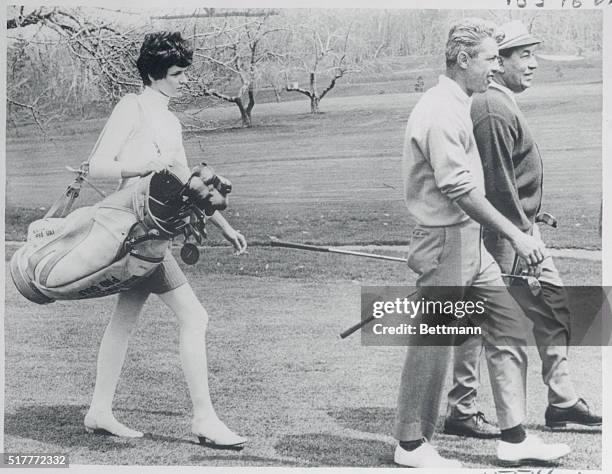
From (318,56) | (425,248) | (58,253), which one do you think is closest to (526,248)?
(425,248)

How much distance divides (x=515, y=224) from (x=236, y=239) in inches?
52.7

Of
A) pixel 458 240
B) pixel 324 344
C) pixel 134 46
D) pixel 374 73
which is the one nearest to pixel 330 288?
pixel 324 344

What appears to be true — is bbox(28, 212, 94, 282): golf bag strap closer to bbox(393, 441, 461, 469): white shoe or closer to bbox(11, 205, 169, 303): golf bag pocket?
bbox(11, 205, 169, 303): golf bag pocket

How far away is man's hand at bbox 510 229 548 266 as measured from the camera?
13.9ft

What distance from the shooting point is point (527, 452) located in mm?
4531

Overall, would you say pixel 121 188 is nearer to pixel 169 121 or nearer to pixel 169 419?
pixel 169 121

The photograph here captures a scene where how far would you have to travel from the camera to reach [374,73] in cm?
471

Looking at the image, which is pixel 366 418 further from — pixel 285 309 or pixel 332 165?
pixel 332 165

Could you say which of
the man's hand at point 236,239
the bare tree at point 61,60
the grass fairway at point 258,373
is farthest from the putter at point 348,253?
the bare tree at point 61,60

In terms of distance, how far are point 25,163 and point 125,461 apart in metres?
1.58

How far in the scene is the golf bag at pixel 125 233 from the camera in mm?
4492

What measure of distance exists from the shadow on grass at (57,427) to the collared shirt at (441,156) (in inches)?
74.0

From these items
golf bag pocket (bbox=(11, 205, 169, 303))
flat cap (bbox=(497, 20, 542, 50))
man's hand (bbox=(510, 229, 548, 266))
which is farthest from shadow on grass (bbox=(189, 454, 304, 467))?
flat cap (bbox=(497, 20, 542, 50))

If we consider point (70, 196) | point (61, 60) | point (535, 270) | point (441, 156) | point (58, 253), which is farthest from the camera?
point (61, 60)
